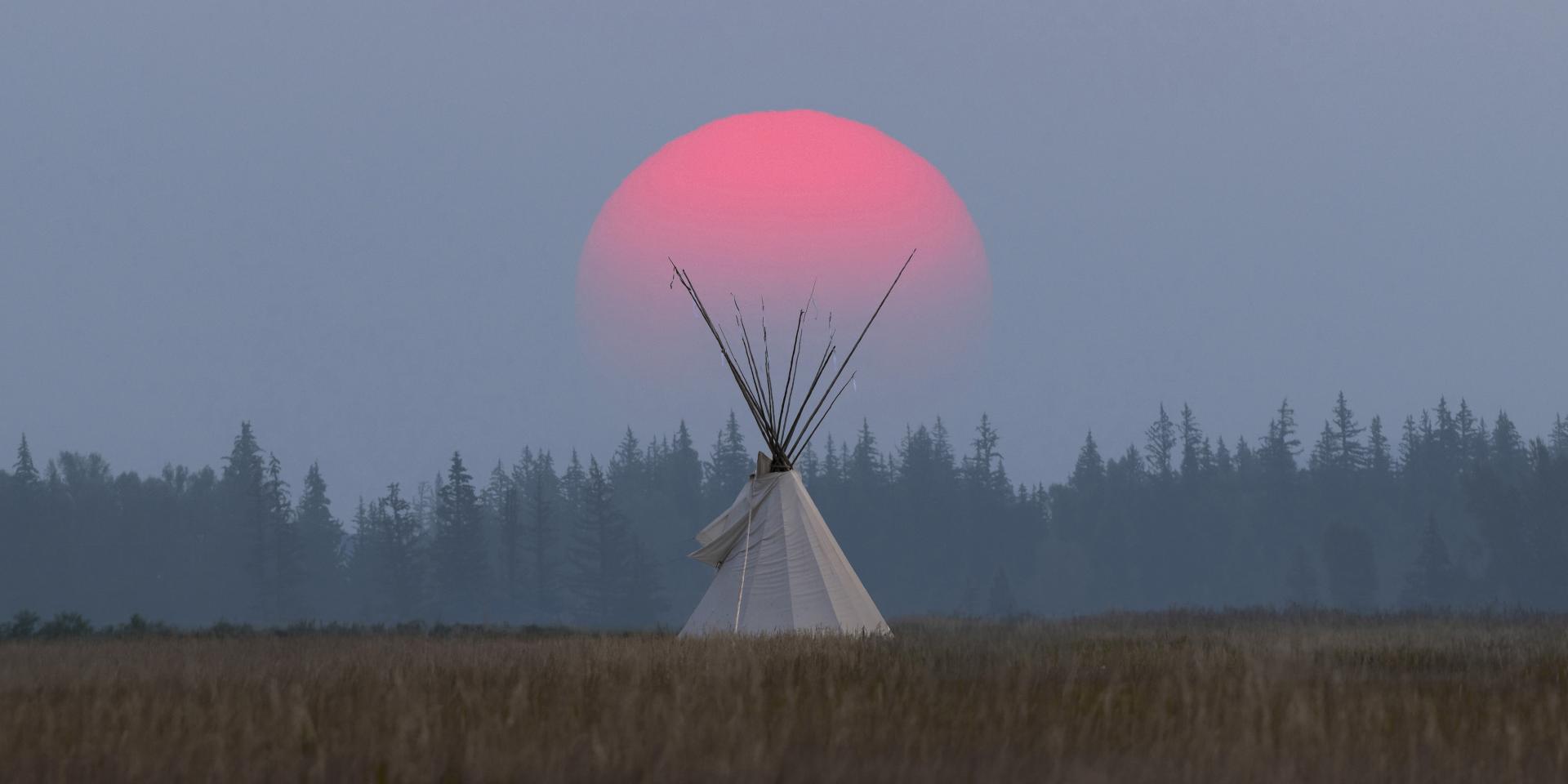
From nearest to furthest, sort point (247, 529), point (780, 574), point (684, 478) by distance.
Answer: point (780, 574) → point (247, 529) → point (684, 478)

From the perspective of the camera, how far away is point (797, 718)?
5.45m

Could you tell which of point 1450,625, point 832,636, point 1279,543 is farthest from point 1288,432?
point 832,636

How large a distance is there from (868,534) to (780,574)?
85.9 metres

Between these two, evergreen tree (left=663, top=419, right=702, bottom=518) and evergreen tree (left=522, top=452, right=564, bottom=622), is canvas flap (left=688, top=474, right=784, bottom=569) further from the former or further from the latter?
evergreen tree (left=663, top=419, right=702, bottom=518)

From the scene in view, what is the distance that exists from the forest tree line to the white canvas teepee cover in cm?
5989

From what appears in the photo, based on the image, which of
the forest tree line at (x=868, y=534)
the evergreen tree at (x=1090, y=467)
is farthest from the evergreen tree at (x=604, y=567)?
the evergreen tree at (x=1090, y=467)

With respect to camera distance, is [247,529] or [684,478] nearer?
[247,529]

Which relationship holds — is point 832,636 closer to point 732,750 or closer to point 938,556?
point 732,750

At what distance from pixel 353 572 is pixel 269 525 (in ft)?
76.2

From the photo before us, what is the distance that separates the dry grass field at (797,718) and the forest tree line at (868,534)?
65.2 m

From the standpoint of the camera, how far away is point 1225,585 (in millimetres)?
94438

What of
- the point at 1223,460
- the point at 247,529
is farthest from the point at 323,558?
the point at 1223,460

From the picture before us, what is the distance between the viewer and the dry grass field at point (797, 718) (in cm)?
438

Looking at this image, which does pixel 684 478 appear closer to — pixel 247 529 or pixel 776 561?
pixel 247 529
